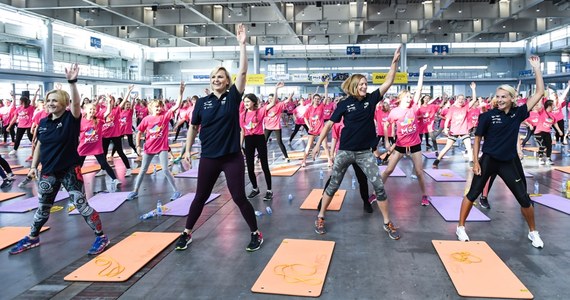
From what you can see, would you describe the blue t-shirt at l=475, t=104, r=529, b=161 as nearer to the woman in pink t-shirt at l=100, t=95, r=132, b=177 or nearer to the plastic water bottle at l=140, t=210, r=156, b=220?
the plastic water bottle at l=140, t=210, r=156, b=220

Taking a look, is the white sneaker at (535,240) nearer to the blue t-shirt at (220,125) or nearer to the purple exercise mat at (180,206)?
the blue t-shirt at (220,125)

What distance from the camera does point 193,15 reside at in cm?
2656

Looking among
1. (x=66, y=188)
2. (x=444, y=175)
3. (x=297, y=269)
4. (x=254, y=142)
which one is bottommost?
(x=297, y=269)

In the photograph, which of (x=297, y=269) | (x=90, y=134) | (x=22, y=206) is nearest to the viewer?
(x=297, y=269)

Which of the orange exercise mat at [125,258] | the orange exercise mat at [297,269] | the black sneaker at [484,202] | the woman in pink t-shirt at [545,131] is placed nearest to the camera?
the orange exercise mat at [297,269]

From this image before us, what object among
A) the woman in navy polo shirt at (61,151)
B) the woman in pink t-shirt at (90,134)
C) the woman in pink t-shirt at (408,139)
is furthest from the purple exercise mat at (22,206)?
the woman in pink t-shirt at (408,139)

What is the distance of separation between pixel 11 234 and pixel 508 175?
5929 mm

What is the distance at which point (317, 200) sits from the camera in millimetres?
6742

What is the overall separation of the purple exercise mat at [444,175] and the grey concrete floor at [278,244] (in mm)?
1333

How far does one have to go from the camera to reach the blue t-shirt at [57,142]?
4.16 metres

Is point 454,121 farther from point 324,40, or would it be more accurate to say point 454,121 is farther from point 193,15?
point 324,40

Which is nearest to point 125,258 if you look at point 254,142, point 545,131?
point 254,142

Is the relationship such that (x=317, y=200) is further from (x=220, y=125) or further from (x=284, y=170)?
(x=284, y=170)

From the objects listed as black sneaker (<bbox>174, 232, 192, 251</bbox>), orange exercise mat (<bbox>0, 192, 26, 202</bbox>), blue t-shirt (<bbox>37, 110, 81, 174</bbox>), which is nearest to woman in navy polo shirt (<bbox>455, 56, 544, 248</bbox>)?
black sneaker (<bbox>174, 232, 192, 251</bbox>)
